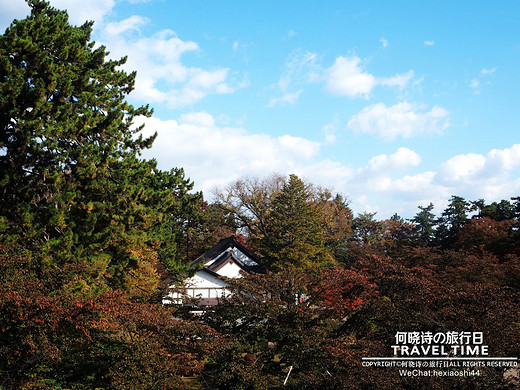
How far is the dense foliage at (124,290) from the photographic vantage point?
9102 mm

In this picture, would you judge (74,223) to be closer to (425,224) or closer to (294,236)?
(294,236)

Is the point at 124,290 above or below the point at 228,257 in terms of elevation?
below

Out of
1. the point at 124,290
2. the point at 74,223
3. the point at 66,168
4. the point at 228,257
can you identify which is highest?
the point at 66,168

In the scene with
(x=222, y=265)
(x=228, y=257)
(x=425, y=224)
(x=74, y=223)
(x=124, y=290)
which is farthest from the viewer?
(x=425, y=224)

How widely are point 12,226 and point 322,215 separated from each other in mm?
29846

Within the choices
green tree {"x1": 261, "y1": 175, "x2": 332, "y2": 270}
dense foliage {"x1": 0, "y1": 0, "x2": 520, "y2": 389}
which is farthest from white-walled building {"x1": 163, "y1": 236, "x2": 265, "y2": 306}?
dense foliage {"x1": 0, "y1": 0, "x2": 520, "y2": 389}

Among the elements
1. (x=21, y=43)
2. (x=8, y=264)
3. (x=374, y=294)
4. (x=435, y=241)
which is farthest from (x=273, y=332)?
(x=435, y=241)

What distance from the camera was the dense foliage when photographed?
9102 mm

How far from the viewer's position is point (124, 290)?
15.5 meters

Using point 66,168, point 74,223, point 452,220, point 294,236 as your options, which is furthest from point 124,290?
point 452,220

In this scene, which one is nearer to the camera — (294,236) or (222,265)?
(222,265)

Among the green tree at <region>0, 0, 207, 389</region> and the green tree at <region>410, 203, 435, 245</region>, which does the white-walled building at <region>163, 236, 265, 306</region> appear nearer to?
the green tree at <region>0, 0, 207, 389</region>

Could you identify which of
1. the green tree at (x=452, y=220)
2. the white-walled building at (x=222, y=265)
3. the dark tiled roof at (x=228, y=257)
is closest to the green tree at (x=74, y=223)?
the white-walled building at (x=222, y=265)

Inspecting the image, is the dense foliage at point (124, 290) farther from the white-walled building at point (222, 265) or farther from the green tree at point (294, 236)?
the green tree at point (294, 236)
